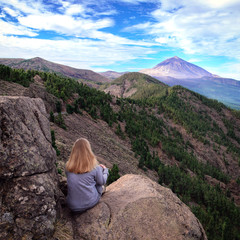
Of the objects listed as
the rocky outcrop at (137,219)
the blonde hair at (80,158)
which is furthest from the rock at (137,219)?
the blonde hair at (80,158)

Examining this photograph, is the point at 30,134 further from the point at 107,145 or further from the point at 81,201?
the point at 107,145

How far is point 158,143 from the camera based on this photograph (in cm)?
3806

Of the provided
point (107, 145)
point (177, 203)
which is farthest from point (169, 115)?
point (177, 203)

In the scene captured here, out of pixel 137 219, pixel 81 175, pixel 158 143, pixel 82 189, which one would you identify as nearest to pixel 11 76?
pixel 81 175

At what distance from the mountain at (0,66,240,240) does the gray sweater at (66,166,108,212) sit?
0.97 metres

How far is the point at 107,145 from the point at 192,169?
23568mm

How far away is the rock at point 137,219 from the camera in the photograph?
498cm

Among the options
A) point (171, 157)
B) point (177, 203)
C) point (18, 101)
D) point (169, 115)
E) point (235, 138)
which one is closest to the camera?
point (18, 101)

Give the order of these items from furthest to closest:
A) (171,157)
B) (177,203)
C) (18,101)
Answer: (171,157), (177,203), (18,101)

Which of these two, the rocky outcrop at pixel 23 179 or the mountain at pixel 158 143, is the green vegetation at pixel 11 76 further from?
the rocky outcrop at pixel 23 179

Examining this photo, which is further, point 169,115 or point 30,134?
point 169,115

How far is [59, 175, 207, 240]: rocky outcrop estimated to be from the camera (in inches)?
195

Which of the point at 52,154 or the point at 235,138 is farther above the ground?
the point at 52,154

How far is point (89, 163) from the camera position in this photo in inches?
203
